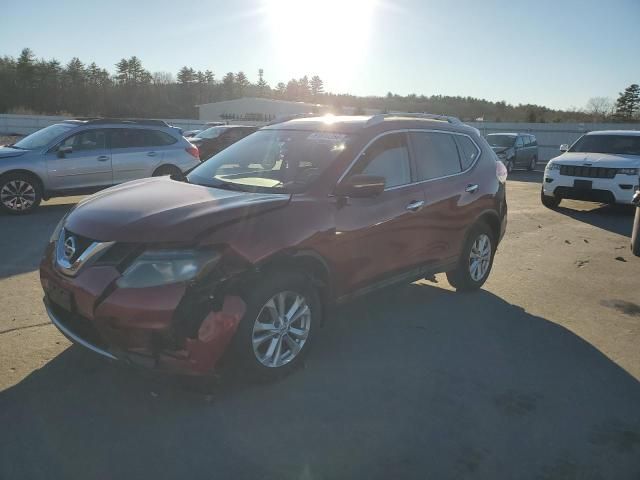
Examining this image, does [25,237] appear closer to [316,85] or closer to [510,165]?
[510,165]

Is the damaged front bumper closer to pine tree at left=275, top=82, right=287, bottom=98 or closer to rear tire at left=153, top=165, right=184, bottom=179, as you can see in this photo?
rear tire at left=153, top=165, right=184, bottom=179

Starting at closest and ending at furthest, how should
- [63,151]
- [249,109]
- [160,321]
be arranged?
[160,321], [63,151], [249,109]

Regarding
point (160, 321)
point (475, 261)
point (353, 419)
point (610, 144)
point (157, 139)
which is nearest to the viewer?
point (160, 321)

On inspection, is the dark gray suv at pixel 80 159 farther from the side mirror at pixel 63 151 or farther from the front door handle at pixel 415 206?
the front door handle at pixel 415 206

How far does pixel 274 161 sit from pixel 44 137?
23.9ft

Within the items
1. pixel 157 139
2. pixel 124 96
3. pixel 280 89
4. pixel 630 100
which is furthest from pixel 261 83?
pixel 157 139

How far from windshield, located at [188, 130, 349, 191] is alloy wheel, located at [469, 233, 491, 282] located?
2.18m

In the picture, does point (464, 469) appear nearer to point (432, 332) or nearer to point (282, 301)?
point (282, 301)

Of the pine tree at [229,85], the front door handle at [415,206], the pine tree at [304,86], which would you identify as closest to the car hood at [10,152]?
the front door handle at [415,206]

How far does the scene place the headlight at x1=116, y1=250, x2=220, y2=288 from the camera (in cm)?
298

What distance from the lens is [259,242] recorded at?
328cm

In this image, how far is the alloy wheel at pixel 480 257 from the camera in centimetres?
562

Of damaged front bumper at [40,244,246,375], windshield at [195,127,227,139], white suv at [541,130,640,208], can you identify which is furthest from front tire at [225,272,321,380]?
windshield at [195,127,227,139]

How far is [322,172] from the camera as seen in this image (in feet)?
13.1
